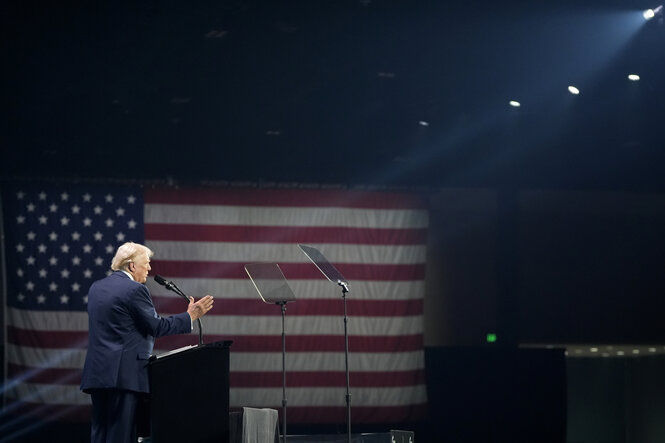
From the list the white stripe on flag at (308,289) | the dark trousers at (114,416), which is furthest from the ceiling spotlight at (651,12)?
the dark trousers at (114,416)

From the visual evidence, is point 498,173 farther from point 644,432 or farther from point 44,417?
point 44,417

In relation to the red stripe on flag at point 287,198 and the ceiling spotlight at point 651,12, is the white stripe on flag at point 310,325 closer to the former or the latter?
the red stripe on flag at point 287,198

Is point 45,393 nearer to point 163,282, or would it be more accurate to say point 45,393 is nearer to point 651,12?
point 163,282

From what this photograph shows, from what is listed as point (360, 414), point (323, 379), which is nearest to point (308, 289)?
point (323, 379)

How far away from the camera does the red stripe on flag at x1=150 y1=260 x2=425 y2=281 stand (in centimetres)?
813

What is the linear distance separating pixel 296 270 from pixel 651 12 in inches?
163

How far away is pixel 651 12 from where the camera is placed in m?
6.43

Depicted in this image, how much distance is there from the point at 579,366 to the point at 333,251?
324 cm

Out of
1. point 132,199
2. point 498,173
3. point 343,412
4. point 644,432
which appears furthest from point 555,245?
point 132,199

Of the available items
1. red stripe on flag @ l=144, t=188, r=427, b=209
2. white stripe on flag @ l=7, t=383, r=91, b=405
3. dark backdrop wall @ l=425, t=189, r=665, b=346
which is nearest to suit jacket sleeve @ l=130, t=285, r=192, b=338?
white stripe on flag @ l=7, t=383, r=91, b=405

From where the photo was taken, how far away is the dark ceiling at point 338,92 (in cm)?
620

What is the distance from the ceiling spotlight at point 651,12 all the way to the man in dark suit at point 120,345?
438 cm

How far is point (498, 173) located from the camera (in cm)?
904

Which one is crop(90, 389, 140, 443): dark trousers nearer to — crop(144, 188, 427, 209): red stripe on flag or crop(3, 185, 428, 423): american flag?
crop(3, 185, 428, 423): american flag
